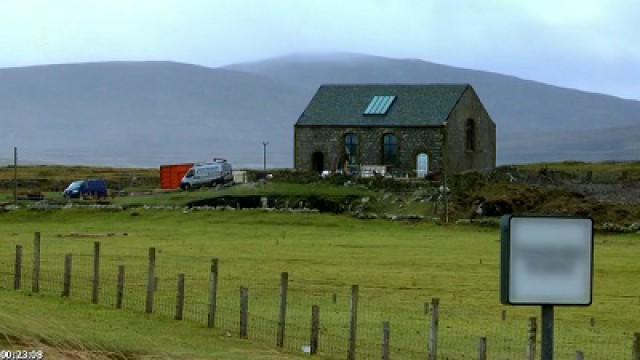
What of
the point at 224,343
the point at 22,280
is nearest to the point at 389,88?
the point at 22,280

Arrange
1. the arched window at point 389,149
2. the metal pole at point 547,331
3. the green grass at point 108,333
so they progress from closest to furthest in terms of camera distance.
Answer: the metal pole at point 547,331, the green grass at point 108,333, the arched window at point 389,149

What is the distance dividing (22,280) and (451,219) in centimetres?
4569

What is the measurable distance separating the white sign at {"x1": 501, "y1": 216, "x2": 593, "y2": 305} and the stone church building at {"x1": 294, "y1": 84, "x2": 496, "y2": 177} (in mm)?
83880

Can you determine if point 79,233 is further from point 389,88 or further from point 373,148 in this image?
point 389,88

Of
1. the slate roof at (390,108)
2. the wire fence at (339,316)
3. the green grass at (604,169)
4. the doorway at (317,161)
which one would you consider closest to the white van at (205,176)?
the doorway at (317,161)

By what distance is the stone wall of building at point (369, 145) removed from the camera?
9756 cm

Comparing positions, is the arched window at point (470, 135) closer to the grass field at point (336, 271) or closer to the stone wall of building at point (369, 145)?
the stone wall of building at point (369, 145)

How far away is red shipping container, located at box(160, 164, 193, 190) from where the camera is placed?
10456cm

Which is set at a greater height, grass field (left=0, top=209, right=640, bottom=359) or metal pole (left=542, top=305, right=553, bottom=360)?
metal pole (left=542, top=305, right=553, bottom=360)

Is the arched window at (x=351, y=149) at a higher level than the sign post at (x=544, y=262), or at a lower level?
higher

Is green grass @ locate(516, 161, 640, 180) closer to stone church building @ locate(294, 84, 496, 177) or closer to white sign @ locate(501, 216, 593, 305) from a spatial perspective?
stone church building @ locate(294, 84, 496, 177)

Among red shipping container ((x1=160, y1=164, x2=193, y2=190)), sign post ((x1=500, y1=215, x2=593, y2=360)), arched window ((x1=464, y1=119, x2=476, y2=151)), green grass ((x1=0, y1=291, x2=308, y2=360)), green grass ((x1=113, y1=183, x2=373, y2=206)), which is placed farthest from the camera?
red shipping container ((x1=160, y1=164, x2=193, y2=190))

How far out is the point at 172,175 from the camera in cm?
10550

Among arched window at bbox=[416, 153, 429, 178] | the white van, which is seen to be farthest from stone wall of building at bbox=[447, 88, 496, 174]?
the white van
